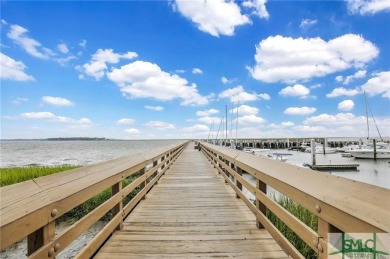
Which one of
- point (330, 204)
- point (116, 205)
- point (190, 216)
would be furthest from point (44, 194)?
point (190, 216)

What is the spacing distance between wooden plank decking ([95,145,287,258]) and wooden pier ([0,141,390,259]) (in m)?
0.01

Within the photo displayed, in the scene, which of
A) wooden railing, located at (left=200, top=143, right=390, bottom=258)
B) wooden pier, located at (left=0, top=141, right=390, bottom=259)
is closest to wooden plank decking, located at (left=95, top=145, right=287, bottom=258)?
wooden pier, located at (left=0, top=141, right=390, bottom=259)

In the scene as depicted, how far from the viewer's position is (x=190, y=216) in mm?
5039

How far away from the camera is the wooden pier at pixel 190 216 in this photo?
1757 mm

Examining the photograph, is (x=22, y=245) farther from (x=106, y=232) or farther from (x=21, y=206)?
(x=21, y=206)

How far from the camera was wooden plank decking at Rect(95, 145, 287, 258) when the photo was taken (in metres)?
3.41

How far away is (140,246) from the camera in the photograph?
3.61 meters

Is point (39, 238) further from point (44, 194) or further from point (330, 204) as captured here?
point (330, 204)

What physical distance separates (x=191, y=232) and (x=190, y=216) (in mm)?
892

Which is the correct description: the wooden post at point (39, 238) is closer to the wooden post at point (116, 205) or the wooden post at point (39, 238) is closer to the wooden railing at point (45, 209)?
the wooden railing at point (45, 209)

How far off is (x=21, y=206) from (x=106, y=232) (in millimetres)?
1862

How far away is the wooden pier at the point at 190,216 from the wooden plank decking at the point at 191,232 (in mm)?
12

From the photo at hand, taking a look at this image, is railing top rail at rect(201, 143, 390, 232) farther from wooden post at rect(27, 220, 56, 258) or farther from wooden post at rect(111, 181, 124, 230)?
wooden post at rect(111, 181, 124, 230)

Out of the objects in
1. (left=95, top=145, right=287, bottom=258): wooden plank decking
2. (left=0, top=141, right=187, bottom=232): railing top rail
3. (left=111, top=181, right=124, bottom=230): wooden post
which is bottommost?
(left=95, top=145, right=287, bottom=258): wooden plank decking
